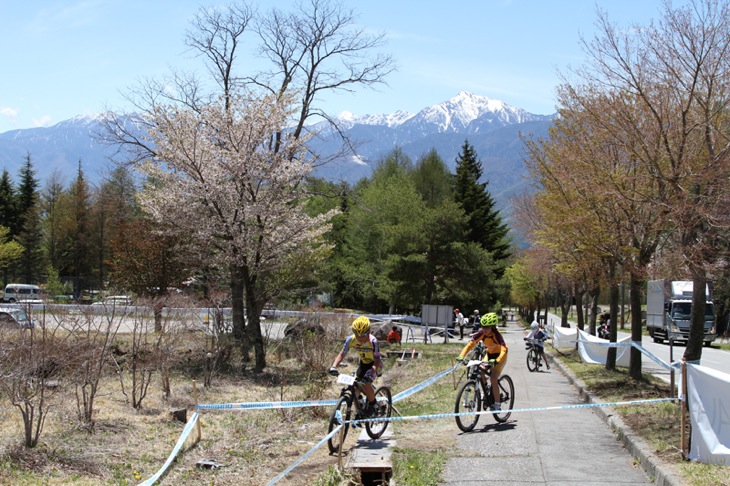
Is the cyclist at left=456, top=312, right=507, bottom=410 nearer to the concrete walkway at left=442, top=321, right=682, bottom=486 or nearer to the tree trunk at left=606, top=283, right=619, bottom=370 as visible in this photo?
the concrete walkway at left=442, top=321, right=682, bottom=486

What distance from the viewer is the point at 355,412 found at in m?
10.2

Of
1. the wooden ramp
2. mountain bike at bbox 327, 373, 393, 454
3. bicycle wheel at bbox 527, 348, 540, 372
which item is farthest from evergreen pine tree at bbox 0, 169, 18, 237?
the wooden ramp

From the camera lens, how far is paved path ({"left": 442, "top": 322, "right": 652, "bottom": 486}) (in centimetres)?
777

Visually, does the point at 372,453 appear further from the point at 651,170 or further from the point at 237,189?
the point at 237,189

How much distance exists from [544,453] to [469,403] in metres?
1.96

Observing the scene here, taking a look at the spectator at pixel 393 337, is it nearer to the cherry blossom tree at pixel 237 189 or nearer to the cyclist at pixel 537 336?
the cherry blossom tree at pixel 237 189

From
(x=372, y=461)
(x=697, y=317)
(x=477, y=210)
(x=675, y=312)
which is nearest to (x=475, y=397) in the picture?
(x=372, y=461)

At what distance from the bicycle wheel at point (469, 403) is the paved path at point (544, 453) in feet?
0.47

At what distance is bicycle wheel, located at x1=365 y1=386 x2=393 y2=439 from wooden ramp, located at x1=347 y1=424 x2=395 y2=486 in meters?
0.18

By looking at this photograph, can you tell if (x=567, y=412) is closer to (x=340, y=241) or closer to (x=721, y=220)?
(x=721, y=220)

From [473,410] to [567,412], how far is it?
284cm

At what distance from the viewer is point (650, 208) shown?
13266 millimetres

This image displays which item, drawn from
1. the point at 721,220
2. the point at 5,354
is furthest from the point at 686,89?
the point at 5,354

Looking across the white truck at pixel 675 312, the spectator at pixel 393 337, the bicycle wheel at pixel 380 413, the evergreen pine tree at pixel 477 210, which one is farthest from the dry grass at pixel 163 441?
the evergreen pine tree at pixel 477 210
